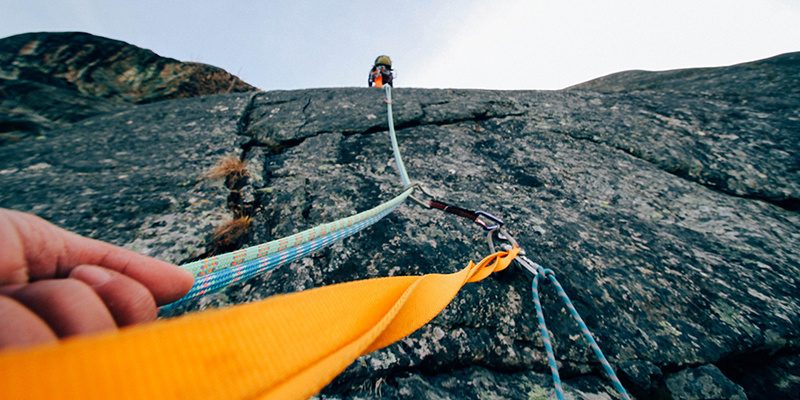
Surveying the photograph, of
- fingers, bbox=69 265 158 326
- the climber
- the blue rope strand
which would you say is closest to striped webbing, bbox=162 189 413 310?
fingers, bbox=69 265 158 326

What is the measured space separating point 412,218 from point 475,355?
779 millimetres

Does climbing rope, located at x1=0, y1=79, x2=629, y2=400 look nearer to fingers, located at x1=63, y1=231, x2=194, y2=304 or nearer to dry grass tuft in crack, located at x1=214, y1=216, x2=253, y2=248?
fingers, located at x1=63, y1=231, x2=194, y2=304

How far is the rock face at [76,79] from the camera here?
2.82 m

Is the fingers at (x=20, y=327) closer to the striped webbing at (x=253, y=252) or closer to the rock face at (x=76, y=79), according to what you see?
the striped webbing at (x=253, y=252)

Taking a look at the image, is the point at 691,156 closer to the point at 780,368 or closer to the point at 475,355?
the point at 780,368

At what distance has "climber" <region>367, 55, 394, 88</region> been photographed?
12.3ft

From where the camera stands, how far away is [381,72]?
12.5 feet

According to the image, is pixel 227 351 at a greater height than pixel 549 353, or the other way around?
pixel 227 351

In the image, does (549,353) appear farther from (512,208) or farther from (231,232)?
(231,232)

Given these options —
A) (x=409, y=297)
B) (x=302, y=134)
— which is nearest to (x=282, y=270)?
(x=409, y=297)

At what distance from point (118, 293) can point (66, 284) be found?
0.08 m

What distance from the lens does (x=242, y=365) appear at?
0.37 meters

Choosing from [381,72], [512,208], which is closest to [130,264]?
[512,208]

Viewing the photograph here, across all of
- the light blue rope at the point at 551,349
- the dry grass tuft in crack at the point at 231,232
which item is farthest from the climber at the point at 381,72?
the light blue rope at the point at 551,349
